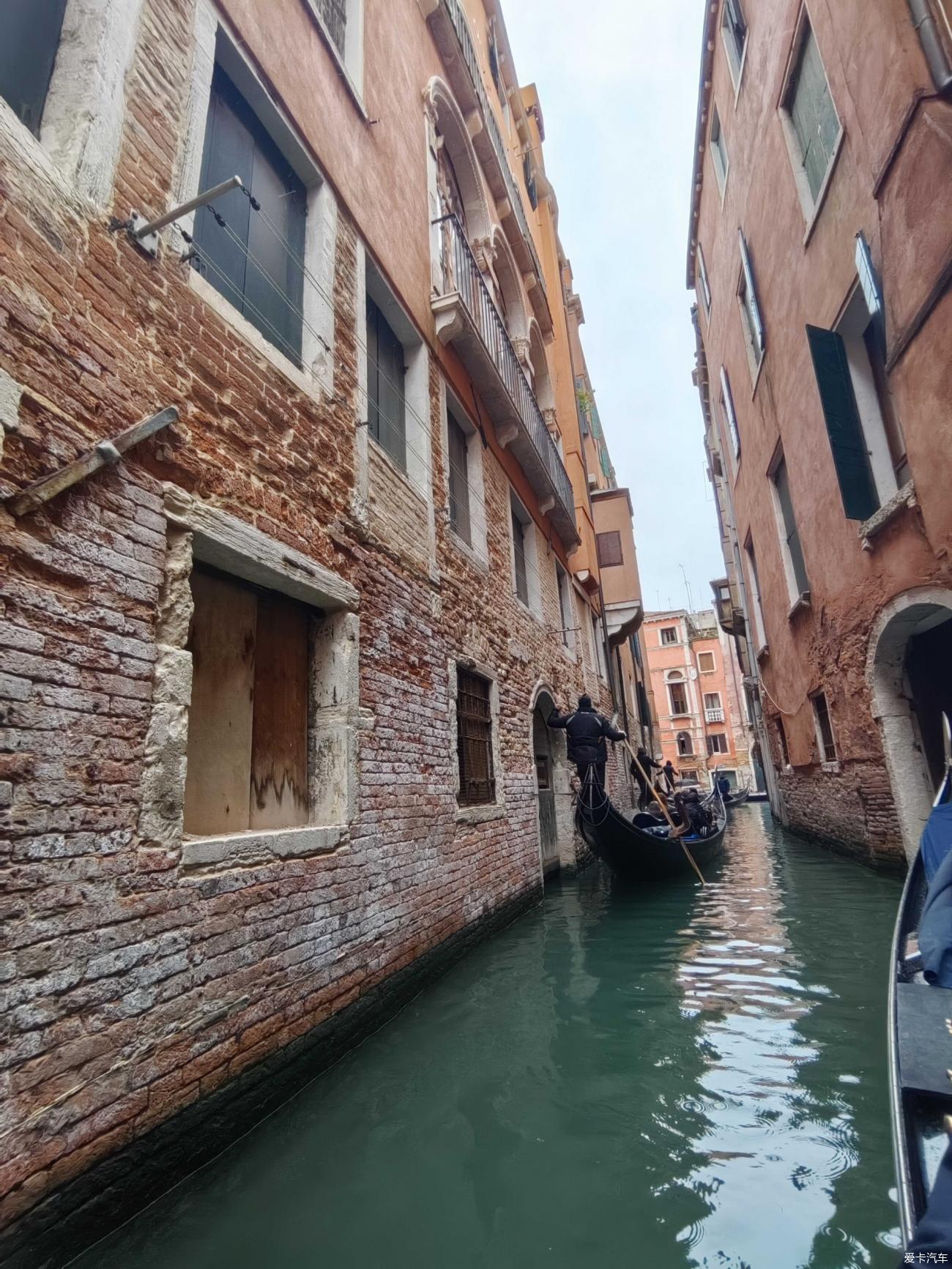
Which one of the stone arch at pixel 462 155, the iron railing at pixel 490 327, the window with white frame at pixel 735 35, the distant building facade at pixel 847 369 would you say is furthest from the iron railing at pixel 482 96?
the window with white frame at pixel 735 35

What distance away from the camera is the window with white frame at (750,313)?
8383 millimetres

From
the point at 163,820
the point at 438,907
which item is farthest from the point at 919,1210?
the point at 438,907

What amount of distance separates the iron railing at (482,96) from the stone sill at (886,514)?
20.5 feet

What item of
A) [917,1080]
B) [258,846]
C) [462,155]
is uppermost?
[462,155]

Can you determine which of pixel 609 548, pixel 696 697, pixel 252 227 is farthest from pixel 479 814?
pixel 696 697

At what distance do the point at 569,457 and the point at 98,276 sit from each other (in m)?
9.82

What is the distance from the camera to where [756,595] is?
1198 cm

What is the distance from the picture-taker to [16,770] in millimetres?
1826

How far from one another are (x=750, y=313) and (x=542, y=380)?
314 cm

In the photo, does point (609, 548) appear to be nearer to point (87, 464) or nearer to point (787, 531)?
point (787, 531)

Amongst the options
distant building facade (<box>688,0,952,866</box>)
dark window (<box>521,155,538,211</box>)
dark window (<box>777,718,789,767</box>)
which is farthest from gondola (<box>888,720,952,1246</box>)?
dark window (<box>521,155,538,211</box>)

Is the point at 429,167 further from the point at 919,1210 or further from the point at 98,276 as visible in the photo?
the point at 919,1210

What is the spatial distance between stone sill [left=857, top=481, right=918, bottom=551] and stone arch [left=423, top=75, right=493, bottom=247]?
5.43 m

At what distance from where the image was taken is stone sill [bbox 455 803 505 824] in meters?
4.79
